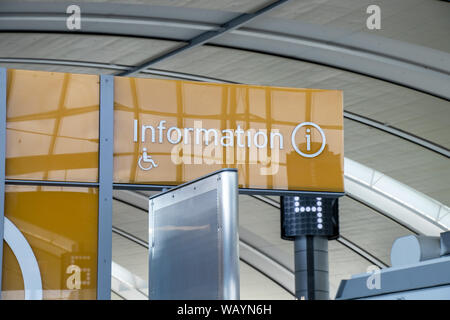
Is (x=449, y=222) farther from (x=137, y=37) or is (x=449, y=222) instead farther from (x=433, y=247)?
(x=433, y=247)

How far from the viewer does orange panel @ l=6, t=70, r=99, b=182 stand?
7.32 m

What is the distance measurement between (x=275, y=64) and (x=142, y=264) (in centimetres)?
2041

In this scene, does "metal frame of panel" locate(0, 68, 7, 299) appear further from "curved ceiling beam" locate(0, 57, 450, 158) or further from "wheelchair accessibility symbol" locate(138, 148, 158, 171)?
"curved ceiling beam" locate(0, 57, 450, 158)

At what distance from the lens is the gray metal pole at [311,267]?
25.2 m

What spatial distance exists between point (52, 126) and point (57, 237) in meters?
1.06

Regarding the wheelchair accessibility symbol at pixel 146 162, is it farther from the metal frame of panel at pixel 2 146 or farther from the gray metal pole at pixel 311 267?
the gray metal pole at pixel 311 267

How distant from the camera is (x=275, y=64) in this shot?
893 inches

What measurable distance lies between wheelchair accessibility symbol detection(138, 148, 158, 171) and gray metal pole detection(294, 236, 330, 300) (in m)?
17.8

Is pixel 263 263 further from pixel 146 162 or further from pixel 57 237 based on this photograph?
pixel 57 237

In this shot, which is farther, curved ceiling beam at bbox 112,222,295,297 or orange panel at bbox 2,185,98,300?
curved ceiling beam at bbox 112,222,295,297

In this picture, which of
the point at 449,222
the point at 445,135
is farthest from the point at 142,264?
the point at 445,135

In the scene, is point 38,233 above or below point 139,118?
below

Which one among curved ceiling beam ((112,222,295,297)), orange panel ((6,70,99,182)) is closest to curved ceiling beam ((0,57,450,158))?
curved ceiling beam ((112,222,295,297))

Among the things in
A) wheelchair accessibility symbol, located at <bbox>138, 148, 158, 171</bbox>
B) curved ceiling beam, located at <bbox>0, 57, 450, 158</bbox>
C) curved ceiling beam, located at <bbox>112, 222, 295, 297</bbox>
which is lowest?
curved ceiling beam, located at <bbox>112, 222, 295, 297</bbox>
